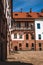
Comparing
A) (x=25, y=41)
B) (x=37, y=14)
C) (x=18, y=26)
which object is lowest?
(x=25, y=41)

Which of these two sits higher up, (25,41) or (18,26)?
(18,26)

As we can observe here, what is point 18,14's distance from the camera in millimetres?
60188

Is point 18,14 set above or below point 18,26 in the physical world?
above

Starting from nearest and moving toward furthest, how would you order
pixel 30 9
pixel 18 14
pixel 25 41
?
pixel 25 41
pixel 18 14
pixel 30 9

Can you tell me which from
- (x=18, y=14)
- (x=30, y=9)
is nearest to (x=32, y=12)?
(x=30, y=9)

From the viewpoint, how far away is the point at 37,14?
60.3m

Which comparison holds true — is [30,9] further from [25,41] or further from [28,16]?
[25,41]

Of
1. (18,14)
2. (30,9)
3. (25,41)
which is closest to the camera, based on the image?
(25,41)

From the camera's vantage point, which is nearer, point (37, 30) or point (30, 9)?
point (37, 30)

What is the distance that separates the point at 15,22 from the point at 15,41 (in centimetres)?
584

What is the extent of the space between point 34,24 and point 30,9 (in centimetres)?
986

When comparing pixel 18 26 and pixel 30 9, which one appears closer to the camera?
pixel 18 26

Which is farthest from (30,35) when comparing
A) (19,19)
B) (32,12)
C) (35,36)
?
(32,12)

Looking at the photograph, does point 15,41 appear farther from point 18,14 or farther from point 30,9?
point 30,9
